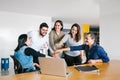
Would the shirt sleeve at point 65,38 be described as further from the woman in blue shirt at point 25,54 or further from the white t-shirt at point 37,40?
the woman in blue shirt at point 25,54

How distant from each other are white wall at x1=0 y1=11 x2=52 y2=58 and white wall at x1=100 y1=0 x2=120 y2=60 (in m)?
3.62

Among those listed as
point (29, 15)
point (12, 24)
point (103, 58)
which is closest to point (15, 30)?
point (12, 24)

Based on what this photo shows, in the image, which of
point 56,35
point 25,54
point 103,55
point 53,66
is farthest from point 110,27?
point 53,66

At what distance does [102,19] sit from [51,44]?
1512 millimetres

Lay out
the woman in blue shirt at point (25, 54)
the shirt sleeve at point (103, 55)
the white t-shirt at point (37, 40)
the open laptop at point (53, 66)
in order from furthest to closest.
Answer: the white t-shirt at point (37, 40) → the shirt sleeve at point (103, 55) → the woman in blue shirt at point (25, 54) → the open laptop at point (53, 66)

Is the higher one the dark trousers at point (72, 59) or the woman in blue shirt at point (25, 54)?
the woman in blue shirt at point (25, 54)

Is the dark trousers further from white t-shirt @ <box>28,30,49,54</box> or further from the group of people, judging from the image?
white t-shirt @ <box>28,30,49,54</box>

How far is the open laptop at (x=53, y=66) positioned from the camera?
77.2 inches

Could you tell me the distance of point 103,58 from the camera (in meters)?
3.19

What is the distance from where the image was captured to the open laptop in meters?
1.96

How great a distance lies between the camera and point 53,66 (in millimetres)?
2010

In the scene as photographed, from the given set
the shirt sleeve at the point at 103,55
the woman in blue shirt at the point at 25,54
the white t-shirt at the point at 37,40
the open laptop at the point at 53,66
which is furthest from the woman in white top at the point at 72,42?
the open laptop at the point at 53,66

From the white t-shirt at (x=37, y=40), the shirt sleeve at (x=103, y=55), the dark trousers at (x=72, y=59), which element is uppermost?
the white t-shirt at (x=37, y=40)

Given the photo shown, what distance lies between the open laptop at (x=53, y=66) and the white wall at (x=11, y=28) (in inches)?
196
